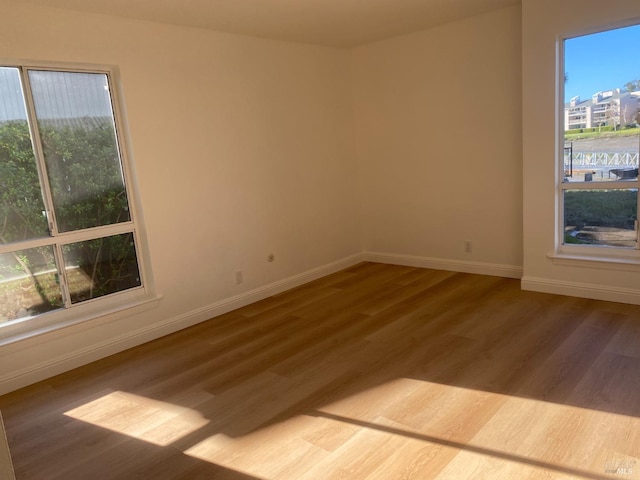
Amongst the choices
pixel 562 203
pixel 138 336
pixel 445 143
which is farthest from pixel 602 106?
pixel 138 336

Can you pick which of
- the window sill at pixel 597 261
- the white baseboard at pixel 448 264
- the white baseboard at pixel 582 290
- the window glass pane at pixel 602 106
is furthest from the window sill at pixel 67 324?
the window glass pane at pixel 602 106

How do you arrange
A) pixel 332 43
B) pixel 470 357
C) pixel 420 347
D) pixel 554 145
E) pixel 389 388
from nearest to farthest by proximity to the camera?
1. pixel 389 388
2. pixel 470 357
3. pixel 420 347
4. pixel 554 145
5. pixel 332 43

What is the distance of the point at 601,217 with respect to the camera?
13.2 ft

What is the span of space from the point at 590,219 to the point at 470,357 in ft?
6.20

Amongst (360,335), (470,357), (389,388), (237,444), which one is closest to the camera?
(237,444)

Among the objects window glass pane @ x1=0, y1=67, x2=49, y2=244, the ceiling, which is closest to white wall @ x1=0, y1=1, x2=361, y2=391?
the ceiling

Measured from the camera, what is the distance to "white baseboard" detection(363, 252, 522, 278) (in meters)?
4.83

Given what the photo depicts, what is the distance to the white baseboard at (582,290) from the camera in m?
3.87

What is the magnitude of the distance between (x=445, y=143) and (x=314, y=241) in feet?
5.87

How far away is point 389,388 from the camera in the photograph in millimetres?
2873

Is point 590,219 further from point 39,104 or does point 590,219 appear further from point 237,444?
point 39,104

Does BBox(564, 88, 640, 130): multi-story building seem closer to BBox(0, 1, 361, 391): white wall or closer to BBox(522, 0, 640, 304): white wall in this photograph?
BBox(522, 0, 640, 304): white wall

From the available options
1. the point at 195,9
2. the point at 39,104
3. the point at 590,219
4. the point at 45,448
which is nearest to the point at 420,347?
the point at 590,219

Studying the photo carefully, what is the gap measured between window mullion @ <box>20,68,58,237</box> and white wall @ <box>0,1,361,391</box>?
0.81ft
